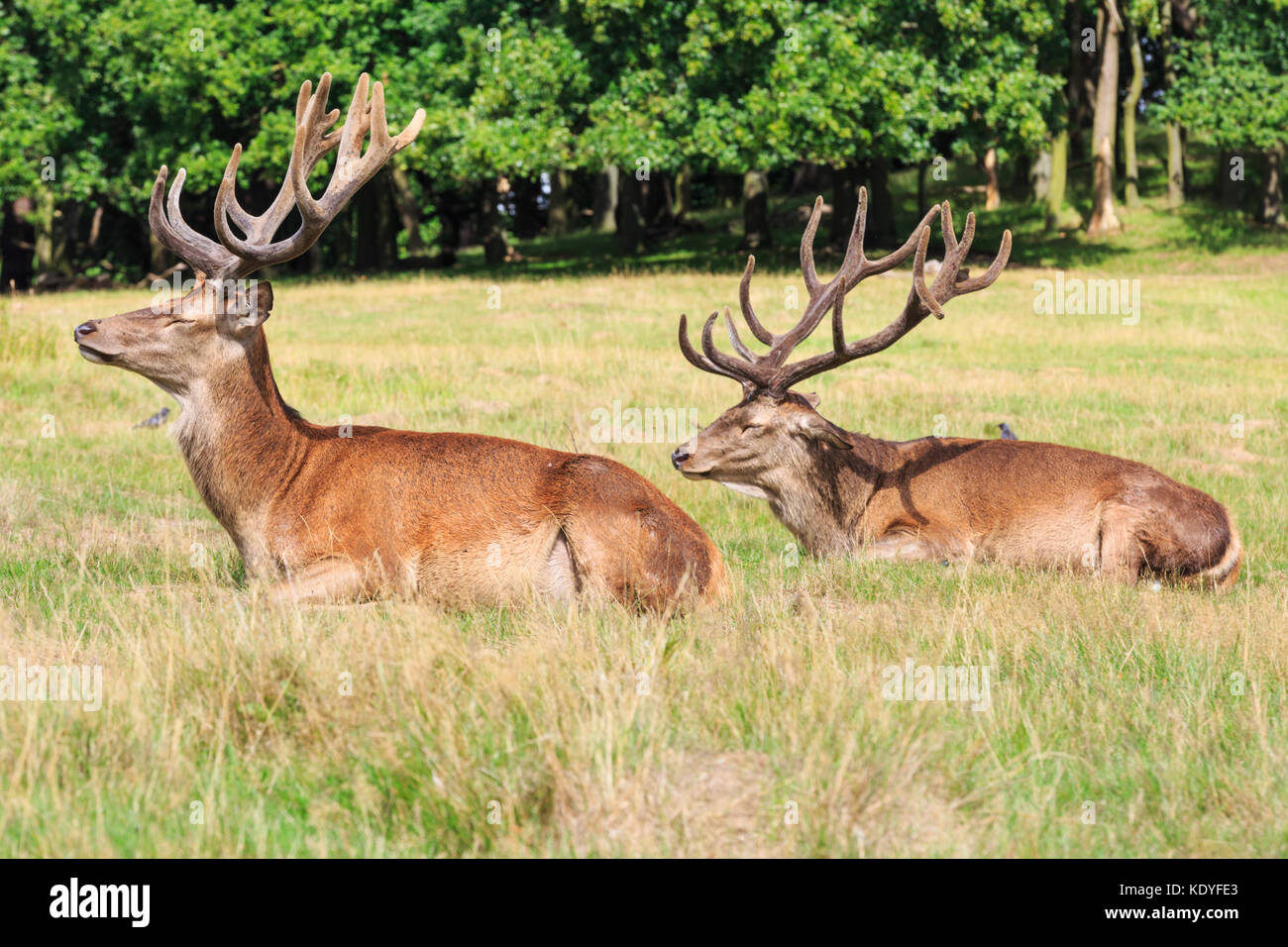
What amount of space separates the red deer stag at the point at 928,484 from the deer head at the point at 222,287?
2.21 metres

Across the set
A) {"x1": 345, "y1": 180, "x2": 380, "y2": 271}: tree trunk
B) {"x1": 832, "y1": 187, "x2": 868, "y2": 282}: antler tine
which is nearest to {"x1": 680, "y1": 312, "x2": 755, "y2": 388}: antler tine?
{"x1": 832, "y1": 187, "x2": 868, "y2": 282}: antler tine

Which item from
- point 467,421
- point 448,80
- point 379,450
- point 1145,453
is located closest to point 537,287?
point 448,80

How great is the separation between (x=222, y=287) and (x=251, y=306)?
17cm

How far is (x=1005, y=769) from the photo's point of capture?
13.1 ft

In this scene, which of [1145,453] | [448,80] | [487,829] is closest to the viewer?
[487,829]

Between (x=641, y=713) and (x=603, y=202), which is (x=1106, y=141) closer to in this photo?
(x=603, y=202)

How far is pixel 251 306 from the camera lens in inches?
241

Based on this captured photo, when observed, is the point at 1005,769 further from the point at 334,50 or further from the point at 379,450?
the point at 334,50

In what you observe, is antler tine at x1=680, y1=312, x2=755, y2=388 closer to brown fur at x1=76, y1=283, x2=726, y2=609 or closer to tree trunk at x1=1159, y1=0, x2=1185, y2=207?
brown fur at x1=76, y1=283, x2=726, y2=609

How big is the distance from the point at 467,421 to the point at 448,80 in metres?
17.7

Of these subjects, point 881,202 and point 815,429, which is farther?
point 881,202

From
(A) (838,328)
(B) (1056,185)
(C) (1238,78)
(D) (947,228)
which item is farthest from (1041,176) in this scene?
(A) (838,328)

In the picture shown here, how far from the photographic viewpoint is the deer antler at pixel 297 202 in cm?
614

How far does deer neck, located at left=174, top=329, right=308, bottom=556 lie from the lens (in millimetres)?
6055
